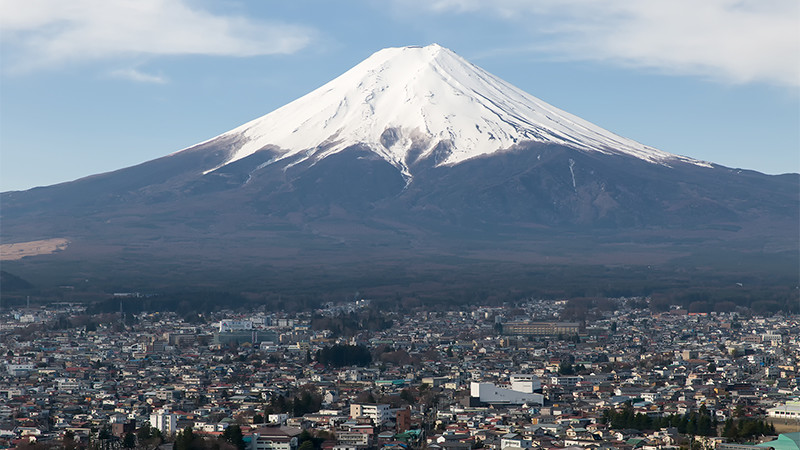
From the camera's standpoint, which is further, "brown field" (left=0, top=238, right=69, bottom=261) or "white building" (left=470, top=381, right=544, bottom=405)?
"brown field" (left=0, top=238, right=69, bottom=261)

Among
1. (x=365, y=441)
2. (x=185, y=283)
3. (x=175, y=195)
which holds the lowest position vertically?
(x=365, y=441)

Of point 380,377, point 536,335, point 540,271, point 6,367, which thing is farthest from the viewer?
point 540,271

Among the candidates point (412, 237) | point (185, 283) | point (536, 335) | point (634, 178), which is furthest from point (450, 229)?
point (536, 335)

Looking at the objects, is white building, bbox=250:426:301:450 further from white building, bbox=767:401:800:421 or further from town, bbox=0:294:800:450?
white building, bbox=767:401:800:421

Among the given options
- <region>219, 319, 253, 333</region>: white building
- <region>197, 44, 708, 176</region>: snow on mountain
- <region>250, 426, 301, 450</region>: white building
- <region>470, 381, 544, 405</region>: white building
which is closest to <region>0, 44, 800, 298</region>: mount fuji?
<region>197, 44, 708, 176</region>: snow on mountain

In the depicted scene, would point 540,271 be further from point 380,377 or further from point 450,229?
point 380,377

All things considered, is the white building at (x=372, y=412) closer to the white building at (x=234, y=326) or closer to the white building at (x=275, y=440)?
the white building at (x=275, y=440)

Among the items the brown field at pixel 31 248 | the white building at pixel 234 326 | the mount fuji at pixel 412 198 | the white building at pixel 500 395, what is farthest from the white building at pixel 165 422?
the brown field at pixel 31 248
